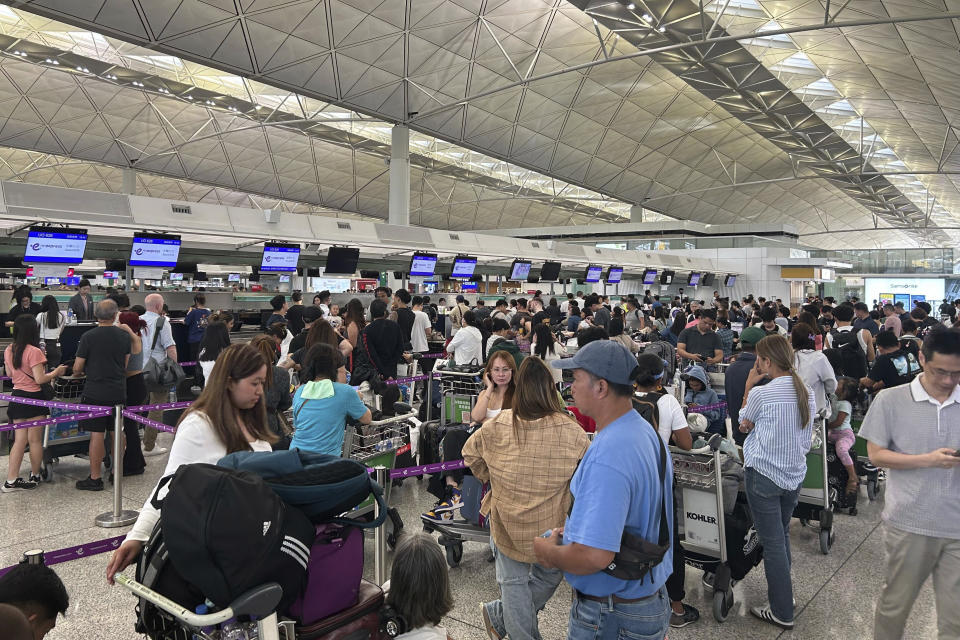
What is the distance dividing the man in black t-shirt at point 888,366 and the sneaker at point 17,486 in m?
9.34

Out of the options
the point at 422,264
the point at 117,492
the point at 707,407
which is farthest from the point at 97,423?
the point at 422,264

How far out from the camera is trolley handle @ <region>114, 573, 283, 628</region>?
184 centimetres

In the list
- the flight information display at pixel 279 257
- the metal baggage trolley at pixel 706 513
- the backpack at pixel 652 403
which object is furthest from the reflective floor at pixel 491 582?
the flight information display at pixel 279 257

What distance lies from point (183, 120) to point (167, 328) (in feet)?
77.9

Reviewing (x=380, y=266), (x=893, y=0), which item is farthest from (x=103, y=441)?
(x=893, y=0)

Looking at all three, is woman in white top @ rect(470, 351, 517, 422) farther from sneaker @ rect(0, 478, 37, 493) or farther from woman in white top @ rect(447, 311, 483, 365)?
sneaker @ rect(0, 478, 37, 493)

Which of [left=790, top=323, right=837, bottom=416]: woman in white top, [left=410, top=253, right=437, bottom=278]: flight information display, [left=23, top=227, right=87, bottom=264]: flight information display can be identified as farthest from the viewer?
[left=410, top=253, right=437, bottom=278]: flight information display

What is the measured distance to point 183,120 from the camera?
2811cm

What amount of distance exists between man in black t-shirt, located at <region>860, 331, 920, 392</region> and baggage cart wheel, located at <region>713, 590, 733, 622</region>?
12.9ft

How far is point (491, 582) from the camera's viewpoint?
4.48 metres

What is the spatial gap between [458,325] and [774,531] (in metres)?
10.7

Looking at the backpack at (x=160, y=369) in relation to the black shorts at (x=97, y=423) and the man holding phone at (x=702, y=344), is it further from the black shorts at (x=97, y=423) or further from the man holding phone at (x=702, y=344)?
the man holding phone at (x=702, y=344)

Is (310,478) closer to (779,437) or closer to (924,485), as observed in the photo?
(924,485)

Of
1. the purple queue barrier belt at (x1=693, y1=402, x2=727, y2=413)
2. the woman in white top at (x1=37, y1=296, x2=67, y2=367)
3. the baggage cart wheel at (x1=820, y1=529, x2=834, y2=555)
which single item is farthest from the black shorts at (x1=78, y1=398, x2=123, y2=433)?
the baggage cart wheel at (x1=820, y1=529, x2=834, y2=555)
